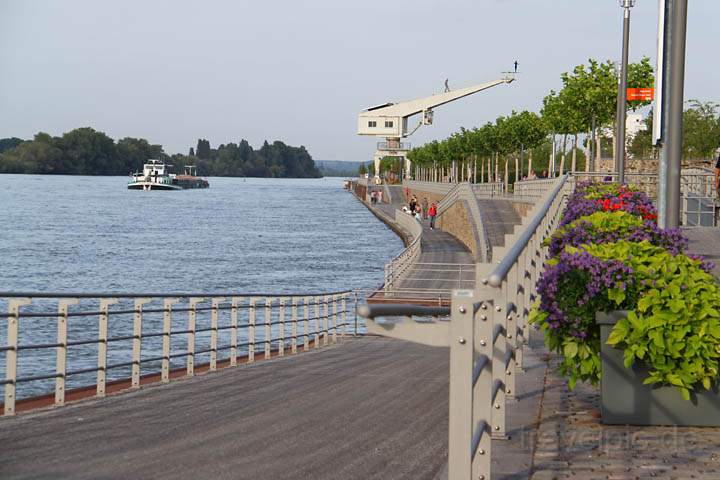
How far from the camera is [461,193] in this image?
2608 inches

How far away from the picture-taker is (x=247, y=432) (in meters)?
8.69

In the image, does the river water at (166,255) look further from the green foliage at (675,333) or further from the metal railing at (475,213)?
the green foliage at (675,333)

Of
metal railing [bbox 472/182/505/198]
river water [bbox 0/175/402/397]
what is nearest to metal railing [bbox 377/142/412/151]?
river water [bbox 0/175/402/397]

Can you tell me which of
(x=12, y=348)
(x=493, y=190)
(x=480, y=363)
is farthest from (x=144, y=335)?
(x=493, y=190)

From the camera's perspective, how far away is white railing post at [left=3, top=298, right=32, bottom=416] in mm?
10016

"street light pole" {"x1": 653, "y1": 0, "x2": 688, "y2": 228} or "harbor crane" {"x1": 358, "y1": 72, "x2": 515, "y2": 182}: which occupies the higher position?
"harbor crane" {"x1": 358, "y1": 72, "x2": 515, "y2": 182}

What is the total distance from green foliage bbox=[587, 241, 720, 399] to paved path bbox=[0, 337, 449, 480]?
146 centimetres

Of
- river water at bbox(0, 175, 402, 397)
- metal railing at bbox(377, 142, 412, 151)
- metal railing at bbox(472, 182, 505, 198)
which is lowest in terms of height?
river water at bbox(0, 175, 402, 397)

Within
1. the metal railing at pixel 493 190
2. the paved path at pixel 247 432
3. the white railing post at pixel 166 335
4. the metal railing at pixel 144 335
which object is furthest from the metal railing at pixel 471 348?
the metal railing at pixel 493 190

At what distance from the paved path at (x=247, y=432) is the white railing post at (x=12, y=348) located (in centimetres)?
22

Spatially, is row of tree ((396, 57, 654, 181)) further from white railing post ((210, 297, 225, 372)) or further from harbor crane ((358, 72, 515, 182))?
harbor crane ((358, 72, 515, 182))

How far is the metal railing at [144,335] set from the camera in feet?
36.1

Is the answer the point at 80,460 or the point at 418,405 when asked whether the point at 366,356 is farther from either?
the point at 80,460

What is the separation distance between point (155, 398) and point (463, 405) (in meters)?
7.20
